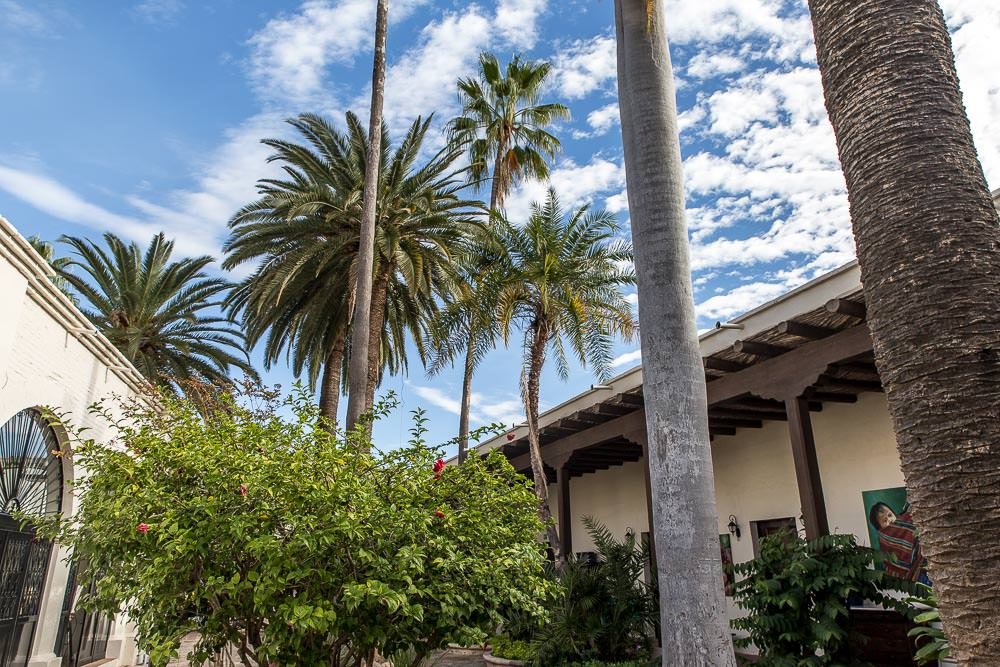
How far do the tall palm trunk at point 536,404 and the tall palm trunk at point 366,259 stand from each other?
10.4 ft

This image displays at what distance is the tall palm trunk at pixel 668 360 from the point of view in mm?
4621

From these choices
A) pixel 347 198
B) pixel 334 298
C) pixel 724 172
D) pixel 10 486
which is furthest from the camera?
pixel 334 298

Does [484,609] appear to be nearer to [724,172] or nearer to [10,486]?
[10,486]

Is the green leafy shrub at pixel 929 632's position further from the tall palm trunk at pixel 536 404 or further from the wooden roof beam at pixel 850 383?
the tall palm trunk at pixel 536 404

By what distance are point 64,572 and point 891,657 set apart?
37.5 ft

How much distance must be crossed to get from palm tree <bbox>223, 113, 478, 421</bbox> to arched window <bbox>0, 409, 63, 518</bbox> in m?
7.69

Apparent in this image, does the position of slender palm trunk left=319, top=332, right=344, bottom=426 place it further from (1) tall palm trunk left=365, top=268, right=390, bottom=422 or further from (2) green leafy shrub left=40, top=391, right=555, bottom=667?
(2) green leafy shrub left=40, top=391, right=555, bottom=667

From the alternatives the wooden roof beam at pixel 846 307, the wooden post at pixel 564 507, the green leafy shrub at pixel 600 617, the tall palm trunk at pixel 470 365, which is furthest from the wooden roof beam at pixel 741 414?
the tall palm trunk at pixel 470 365

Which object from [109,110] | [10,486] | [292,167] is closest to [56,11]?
[109,110]

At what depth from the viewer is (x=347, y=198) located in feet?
56.6

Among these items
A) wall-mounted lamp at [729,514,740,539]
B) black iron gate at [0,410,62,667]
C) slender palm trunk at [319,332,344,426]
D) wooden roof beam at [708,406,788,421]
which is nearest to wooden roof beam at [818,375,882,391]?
wooden roof beam at [708,406,788,421]

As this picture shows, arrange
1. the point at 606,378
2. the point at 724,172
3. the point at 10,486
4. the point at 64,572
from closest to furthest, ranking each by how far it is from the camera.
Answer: the point at 10,486 < the point at 64,572 < the point at 724,172 < the point at 606,378

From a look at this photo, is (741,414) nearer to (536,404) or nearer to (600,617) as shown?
(536,404)

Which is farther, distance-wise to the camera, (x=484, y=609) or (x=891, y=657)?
(x=891, y=657)
